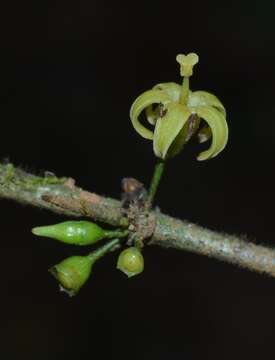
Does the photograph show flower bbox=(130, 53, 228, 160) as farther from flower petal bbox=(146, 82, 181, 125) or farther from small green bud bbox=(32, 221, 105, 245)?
small green bud bbox=(32, 221, 105, 245)

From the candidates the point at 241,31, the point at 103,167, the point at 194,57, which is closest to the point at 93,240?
the point at 194,57

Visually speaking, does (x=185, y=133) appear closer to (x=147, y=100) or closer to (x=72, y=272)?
(x=147, y=100)

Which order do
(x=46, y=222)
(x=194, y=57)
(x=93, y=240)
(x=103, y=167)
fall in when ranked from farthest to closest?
(x=103, y=167)
(x=46, y=222)
(x=194, y=57)
(x=93, y=240)

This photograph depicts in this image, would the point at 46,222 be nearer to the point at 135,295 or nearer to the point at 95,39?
the point at 135,295

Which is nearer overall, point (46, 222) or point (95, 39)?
point (46, 222)

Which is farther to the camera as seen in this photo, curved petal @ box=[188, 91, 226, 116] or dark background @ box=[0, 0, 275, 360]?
dark background @ box=[0, 0, 275, 360]

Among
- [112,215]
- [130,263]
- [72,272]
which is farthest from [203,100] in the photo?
[72,272]

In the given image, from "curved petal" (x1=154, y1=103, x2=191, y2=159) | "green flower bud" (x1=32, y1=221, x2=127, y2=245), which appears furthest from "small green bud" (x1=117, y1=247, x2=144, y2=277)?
"curved petal" (x1=154, y1=103, x2=191, y2=159)
